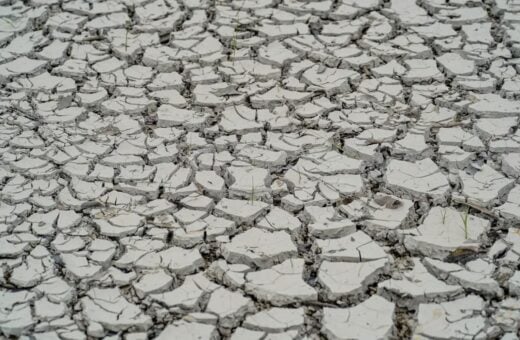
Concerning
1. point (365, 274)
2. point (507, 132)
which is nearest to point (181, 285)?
point (365, 274)

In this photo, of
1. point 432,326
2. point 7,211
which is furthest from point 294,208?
point 7,211

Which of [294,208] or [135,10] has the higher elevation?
[135,10]

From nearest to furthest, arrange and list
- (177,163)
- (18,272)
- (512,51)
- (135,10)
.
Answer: (18,272) → (177,163) → (512,51) → (135,10)

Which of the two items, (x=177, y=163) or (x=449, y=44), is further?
(x=449, y=44)

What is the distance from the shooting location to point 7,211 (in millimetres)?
2305

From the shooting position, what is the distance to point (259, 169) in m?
2.50

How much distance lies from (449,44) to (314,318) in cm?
157

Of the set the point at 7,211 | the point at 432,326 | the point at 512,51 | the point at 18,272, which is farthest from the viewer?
the point at 512,51

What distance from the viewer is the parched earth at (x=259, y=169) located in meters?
2.01

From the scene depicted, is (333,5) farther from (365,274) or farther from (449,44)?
(365,274)

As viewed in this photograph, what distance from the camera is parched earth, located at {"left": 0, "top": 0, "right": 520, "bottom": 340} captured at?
6.59ft

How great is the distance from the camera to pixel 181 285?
2066 mm

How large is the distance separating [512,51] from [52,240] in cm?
198

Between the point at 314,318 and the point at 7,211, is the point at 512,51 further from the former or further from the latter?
the point at 7,211
